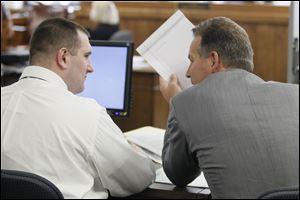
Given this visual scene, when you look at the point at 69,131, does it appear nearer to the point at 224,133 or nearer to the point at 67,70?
the point at 67,70

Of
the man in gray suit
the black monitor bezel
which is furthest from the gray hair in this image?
the black monitor bezel

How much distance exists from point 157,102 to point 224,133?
7.57ft

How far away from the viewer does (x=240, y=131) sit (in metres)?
1.74

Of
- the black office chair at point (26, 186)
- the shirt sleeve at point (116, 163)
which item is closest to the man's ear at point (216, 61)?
the shirt sleeve at point (116, 163)

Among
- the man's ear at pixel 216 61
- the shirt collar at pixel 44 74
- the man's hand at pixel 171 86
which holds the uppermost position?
the man's ear at pixel 216 61

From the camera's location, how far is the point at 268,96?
1.79m

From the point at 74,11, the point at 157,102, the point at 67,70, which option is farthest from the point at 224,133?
the point at 74,11

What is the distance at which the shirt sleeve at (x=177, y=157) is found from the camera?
1881mm

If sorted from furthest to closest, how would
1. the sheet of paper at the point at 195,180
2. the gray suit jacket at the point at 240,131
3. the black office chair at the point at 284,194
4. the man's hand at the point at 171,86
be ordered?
the man's hand at the point at 171,86, the sheet of paper at the point at 195,180, the gray suit jacket at the point at 240,131, the black office chair at the point at 284,194

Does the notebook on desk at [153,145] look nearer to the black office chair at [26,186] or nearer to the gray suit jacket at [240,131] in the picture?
the gray suit jacket at [240,131]

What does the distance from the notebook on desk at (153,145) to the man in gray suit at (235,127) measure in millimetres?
231

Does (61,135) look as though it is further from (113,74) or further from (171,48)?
(113,74)

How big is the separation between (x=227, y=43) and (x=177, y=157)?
0.39m

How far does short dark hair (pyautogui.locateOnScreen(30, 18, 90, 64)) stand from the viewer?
2.00 metres
